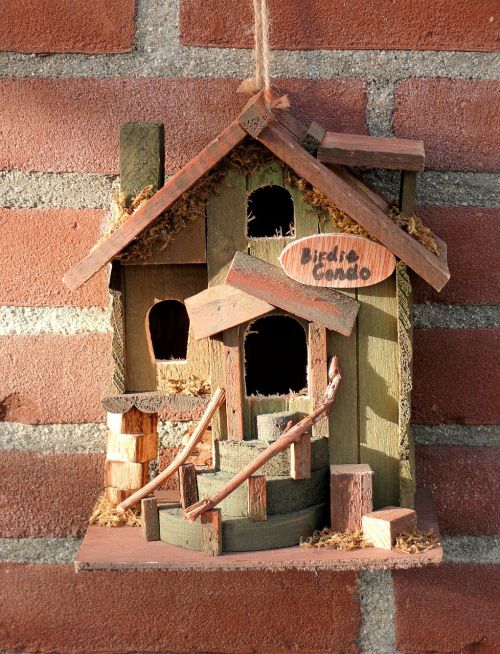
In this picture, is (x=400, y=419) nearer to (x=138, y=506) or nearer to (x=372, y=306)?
(x=372, y=306)

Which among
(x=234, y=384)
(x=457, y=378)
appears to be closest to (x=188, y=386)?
(x=234, y=384)

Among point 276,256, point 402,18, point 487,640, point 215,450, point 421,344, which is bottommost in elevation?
point 487,640

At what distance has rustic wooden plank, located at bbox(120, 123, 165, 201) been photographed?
3.94 ft

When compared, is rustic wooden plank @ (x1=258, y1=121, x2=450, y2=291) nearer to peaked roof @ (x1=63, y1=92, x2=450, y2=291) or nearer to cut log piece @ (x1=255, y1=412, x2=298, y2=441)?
peaked roof @ (x1=63, y1=92, x2=450, y2=291)

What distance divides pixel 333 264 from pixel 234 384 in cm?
19

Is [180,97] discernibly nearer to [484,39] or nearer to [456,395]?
[484,39]

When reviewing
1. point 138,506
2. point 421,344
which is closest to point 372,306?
point 421,344

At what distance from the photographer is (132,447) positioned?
1241mm

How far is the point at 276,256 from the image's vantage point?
3.91 feet

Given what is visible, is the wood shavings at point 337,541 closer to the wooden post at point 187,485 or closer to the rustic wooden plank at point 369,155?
the wooden post at point 187,485

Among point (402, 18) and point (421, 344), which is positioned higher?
point (402, 18)

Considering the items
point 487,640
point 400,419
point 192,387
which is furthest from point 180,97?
point 487,640

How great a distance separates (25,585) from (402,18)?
100 centimetres

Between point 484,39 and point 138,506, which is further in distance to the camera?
point 484,39
